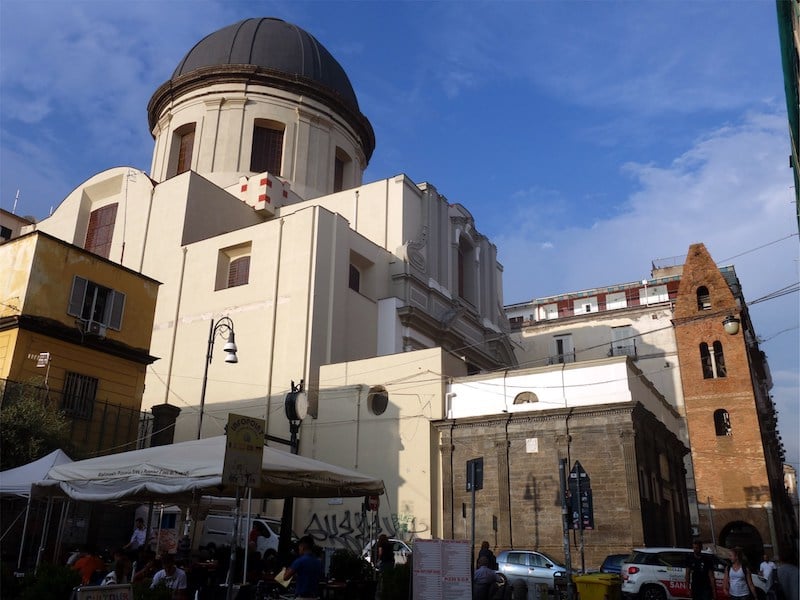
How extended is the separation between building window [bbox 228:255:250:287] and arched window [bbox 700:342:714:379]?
2467 centimetres

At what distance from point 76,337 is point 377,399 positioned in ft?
36.3

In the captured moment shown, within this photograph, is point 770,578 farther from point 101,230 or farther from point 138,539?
point 101,230

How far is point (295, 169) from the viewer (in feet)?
132

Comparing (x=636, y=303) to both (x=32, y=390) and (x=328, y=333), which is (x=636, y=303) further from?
(x=32, y=390)

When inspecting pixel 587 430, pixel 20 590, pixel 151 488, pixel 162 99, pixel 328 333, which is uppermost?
pixel 162 99

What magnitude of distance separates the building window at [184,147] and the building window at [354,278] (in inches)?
528

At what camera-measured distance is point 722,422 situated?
38.9 m

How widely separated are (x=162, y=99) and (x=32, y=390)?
27.8 m

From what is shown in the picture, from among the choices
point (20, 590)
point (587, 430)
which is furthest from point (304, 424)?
point (20, 590)

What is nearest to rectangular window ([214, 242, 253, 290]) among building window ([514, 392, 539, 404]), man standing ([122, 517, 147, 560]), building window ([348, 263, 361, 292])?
building window ([348, 263, 361, 292])

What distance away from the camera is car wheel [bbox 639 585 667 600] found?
1612 cm

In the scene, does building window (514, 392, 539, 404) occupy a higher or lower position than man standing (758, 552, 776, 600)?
higher

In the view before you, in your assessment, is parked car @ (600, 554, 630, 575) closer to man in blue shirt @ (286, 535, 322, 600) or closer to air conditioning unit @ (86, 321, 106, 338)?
man in blue shirt @ (286, 535, 322, 600)

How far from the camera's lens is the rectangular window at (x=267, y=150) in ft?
133
